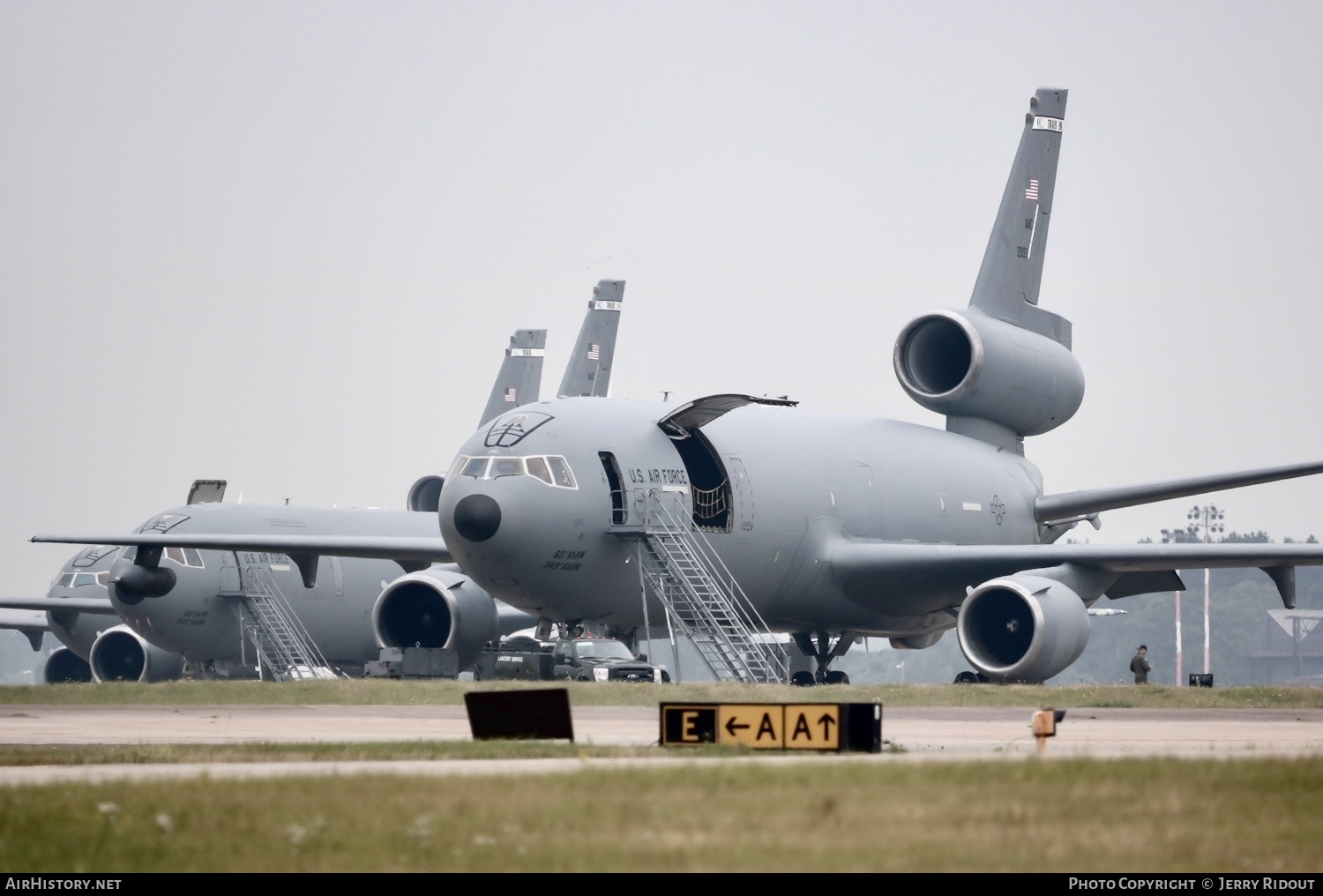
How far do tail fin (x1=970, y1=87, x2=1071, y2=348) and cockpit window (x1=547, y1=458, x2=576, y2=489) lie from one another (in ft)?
48.8

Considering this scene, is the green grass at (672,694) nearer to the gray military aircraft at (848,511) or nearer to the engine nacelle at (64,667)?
the gray military aircraft at (848,511)

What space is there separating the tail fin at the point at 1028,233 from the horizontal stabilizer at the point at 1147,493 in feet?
13.5

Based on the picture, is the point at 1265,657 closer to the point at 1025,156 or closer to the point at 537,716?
the point at 1025,156

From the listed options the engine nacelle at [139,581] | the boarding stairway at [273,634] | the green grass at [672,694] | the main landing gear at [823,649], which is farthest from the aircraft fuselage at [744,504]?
the boarding stairway at [273,634]

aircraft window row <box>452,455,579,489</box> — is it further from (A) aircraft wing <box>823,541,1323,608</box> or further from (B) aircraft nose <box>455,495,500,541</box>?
(A) aircraft wing <box>823,541,1323,608</box>

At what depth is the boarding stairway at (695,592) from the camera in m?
30.8

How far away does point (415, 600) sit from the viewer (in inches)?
1490

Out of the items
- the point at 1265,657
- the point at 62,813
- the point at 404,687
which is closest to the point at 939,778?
the point at 62,813

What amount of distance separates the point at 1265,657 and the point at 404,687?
12213 cm

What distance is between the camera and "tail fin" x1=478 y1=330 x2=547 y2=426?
201 feet

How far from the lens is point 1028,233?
144 ft

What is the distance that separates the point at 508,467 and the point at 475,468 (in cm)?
60

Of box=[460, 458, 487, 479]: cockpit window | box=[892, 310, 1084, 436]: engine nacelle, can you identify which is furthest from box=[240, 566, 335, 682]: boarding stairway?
box=[892, 310, 1084, 436]: engine nacelle

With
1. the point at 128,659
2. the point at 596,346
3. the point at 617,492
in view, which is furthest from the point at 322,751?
the point at 596,346
